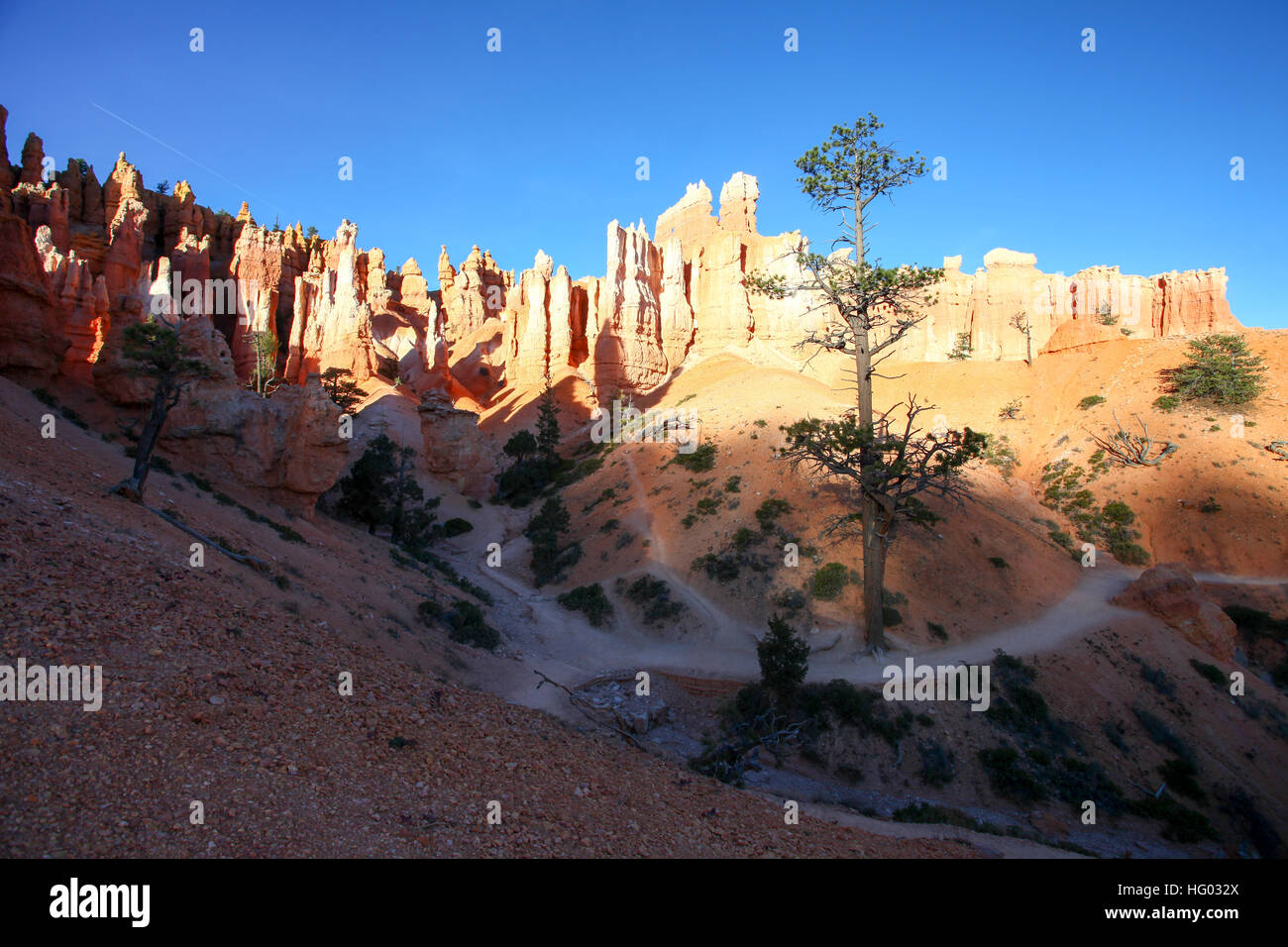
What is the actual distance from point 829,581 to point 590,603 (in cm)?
974

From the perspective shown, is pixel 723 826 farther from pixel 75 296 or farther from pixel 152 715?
pixel 75 296

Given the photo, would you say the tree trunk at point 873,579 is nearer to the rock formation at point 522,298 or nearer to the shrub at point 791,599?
the shrub at point 791,599

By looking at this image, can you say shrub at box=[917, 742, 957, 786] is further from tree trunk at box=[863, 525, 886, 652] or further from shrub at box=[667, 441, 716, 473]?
shrub at box=[667, 441, 716, 473]

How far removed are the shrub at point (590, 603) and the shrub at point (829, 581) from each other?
8.27 meters

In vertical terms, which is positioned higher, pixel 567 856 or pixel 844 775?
pixel 567 856

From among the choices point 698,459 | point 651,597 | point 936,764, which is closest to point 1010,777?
point 936,764

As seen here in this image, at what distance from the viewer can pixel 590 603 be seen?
24.3m

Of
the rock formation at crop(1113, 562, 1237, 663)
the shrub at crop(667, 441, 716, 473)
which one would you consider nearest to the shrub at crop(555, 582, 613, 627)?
the shrub at crop(667, 441, 716, 473)

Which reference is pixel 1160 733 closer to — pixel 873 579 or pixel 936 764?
pixel 936 764

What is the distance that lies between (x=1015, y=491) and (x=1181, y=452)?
923cm

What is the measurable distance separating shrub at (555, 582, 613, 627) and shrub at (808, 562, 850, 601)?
8275 mm

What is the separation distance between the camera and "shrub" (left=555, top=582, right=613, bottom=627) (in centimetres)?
2328

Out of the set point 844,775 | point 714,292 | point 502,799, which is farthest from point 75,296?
point 714,292

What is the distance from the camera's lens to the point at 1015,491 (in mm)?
39000
